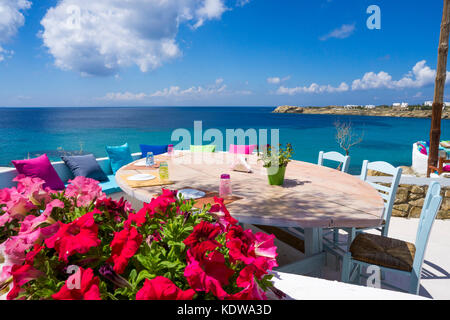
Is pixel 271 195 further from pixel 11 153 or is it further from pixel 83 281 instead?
pixel 11 153

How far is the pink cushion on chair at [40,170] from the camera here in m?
3.05

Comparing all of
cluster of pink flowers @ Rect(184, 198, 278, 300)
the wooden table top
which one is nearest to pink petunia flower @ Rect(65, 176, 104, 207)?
cluster of pink flowers @ Rect(184, 198, 278, 300)

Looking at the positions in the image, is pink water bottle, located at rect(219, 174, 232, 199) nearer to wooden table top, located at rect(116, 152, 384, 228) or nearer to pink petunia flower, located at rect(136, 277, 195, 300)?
wooden table top, located at rect(116, 152, 384, 228)

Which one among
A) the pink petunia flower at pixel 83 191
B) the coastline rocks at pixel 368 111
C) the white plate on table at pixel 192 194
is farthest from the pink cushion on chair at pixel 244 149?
the coastline rocks at pixel 368 111

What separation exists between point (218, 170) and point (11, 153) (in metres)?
26.0

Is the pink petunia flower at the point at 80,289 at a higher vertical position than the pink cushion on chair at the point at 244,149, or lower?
higher

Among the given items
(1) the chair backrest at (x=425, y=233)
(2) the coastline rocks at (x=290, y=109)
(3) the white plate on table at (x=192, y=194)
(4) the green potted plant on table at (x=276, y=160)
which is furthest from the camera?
(2) the coastline rocks at (x=290, y=109)

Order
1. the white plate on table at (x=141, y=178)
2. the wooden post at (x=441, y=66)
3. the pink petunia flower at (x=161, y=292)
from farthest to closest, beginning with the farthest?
the wooden post at (x=441, y=66), the white plate on table at (x=141, y=178), the pink petunia flower at (x=161, y=292)

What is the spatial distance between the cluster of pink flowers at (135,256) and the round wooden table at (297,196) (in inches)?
38.5

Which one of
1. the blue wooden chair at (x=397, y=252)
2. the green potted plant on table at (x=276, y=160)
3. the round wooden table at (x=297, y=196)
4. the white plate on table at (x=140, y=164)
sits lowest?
the blue wooden chair at (x=397, y=252)

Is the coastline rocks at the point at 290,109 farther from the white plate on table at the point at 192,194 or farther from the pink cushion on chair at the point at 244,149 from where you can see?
the white plate on table at the point at 192,194

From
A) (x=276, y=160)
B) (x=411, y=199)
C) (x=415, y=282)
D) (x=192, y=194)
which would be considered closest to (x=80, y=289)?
(x=192, y=194)

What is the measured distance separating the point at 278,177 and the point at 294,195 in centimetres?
26
